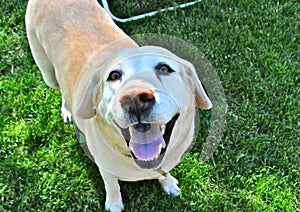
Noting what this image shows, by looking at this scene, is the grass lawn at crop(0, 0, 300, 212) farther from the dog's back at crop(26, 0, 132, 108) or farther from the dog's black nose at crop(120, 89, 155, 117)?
the dog's black nose at crop(120, 89, 155, 117)

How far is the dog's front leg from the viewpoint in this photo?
10.0 feet

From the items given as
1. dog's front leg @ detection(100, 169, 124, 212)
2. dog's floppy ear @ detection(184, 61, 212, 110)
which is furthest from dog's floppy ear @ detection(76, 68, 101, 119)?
dog's front leg @ detection(100, 169, 124, 212)

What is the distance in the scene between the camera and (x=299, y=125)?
11.9ft

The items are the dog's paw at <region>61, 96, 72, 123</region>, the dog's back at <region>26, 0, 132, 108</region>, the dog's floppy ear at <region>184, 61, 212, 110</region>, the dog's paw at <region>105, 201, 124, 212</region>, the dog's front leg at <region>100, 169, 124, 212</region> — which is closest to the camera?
the dog's floppy ear at <region>184, 61, 212, 110</region>

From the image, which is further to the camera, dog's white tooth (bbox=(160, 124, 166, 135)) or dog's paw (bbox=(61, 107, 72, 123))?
dog's paw (bbox=(61, 107, 72, 123))

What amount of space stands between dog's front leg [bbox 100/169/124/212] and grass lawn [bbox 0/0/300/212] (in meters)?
0.08

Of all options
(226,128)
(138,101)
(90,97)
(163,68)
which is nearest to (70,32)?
(90,97)

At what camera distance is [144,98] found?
82.6 inches

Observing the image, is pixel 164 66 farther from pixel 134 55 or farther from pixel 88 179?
pixel 88 179

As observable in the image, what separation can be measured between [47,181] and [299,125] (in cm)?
193

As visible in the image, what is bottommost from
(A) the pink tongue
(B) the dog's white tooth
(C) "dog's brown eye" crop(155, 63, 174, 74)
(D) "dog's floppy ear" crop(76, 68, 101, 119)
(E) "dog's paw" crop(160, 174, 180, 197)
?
(E) "dog's paw" crop(160, 174, 180, 197)

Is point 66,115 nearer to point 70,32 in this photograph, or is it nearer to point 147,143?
point 70,32

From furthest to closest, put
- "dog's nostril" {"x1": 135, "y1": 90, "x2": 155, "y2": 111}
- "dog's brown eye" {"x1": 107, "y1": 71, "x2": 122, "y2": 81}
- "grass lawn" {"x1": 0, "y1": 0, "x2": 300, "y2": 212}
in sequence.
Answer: "grass lawn" {"x1": 0, "y1": 0, "x2": 300, "y2": 212} < "dog's brown eye" {"x1": 107, "y1": 71, "x2": 122, "y2": 81} < "dog's nostril" {"x1": 135, "y1": 90, "x2": 155, "y2": 111}

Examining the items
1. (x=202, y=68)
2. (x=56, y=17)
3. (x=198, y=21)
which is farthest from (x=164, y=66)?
(x=198, y=21)
